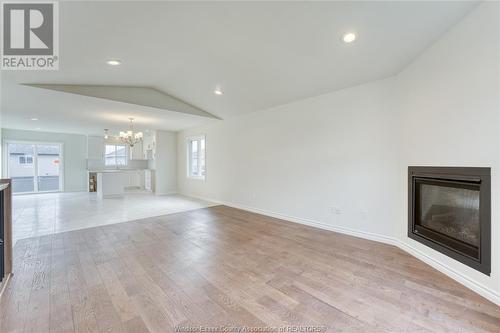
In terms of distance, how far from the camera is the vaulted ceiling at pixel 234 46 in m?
2.13

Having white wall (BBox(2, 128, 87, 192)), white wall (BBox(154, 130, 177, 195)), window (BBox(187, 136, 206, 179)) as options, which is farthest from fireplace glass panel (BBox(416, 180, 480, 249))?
white wall (BBox(2, 128, 87, 192))

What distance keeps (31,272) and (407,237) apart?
4.60 m

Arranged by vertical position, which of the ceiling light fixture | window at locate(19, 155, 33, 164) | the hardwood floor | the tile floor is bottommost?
the hardwood floor

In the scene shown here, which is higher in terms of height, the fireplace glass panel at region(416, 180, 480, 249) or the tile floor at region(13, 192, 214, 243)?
the fireplace glass panel at region(416, 180, 480, 249)

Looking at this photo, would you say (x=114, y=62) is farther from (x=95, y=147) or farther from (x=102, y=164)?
(x=102, y=164)

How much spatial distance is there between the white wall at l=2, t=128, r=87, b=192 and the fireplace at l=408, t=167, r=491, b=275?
37.2ft

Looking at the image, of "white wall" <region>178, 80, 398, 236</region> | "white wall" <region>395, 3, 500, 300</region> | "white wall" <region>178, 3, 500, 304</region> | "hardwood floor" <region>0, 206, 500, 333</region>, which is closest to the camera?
"hardwood floor" <region>0, 206, 500, 333</region>

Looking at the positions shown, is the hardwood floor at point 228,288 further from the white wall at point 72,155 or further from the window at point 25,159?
the window at point 25,159

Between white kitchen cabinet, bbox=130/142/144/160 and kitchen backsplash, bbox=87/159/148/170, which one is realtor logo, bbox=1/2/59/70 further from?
white kitchen cabinet, bbox=130/142/144/160

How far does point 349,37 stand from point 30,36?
3.61m

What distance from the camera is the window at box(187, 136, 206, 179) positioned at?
7.26 m

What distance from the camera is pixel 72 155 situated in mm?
8984

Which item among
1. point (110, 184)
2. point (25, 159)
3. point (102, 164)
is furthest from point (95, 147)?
point (110, 184)

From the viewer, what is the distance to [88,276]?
228 cm
